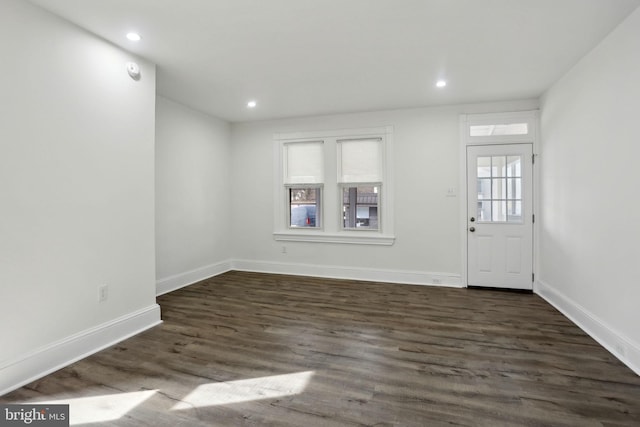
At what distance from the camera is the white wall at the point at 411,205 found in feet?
15.5

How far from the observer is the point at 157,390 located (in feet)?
7.04

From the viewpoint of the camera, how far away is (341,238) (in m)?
5.25

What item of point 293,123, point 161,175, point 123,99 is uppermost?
point 293,123

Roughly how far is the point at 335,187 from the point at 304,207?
0.71 metres

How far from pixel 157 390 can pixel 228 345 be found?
2.45 feet

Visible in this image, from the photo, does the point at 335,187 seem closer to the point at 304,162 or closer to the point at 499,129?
the point at 304,162

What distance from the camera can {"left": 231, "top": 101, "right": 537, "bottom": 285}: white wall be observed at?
4.73m

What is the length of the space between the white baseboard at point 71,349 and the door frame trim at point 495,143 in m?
4.11

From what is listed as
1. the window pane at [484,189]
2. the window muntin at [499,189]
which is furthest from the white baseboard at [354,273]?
the window pane at [484,189]

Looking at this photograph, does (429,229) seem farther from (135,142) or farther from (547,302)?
(135,142)

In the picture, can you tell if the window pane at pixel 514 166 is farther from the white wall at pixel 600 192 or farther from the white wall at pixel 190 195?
the white wall at pixel 190 195

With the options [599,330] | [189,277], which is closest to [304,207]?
[189,277]

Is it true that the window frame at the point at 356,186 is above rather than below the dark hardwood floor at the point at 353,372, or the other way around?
above

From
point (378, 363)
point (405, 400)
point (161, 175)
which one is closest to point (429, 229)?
point (378, 363)
